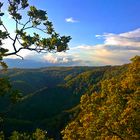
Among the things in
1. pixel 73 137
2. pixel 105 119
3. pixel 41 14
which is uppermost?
pixel 41 14

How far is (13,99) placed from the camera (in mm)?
26547

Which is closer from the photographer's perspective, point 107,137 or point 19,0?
point 19,0

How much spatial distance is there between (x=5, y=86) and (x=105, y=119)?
1294 cm

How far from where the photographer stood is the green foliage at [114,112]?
110 feet

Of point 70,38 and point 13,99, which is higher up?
point 70,38

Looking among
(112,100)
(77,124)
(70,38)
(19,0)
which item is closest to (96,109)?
(112,100)

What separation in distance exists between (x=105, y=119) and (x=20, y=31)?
13.7 metres

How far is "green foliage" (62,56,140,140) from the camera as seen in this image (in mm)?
33656

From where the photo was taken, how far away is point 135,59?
3903 centimetres

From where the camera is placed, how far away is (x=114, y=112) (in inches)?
1377

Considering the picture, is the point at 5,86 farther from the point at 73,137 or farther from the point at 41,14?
the point at 73,137

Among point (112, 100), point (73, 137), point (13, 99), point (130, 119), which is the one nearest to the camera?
point (13, 99)

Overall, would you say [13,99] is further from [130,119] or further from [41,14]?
[130,119]

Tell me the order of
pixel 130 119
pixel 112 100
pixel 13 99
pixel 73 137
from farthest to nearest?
pixel 73 137
pixel 112 100
pixel 130 119
pixel 13 99
